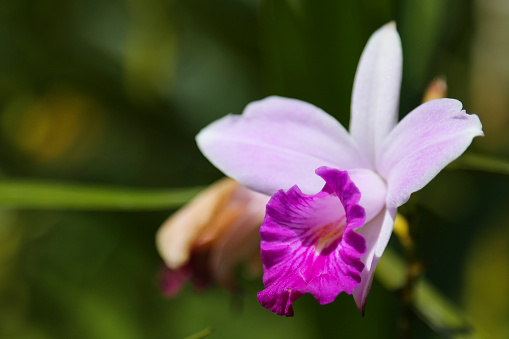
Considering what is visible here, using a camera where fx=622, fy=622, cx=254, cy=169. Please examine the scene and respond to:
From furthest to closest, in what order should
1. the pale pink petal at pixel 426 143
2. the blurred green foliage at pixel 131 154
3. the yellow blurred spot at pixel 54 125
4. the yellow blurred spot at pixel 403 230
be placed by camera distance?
the yellow blurred spot at pixel 54 125 < the blurred green foliage at pixel 131 154 < the yellow blurred spot at pixel 403 230 < the pale pink petal at pixel 426 143

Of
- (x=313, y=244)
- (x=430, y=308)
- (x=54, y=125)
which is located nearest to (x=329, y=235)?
(x=313, y=244)

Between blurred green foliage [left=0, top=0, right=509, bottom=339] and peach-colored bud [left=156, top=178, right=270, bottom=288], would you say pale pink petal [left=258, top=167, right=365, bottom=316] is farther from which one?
blurred green foliage [left=0, top=0, right=509, bottom=339]

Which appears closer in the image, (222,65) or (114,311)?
(114,311)

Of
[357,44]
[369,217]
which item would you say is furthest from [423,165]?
[357,44]

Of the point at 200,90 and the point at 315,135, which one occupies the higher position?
the point at 315,135

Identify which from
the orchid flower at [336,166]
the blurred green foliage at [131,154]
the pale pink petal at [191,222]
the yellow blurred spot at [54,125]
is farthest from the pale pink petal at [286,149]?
the yellow blurred spot at [54,125]

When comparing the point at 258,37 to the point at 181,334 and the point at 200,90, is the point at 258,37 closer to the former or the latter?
the point at 200,90

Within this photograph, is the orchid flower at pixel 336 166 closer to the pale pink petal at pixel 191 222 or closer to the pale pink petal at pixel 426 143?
the pale pink petal at pixel 426 143
